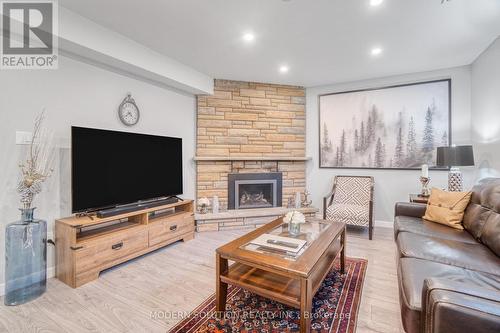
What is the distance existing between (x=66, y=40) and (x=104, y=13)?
430 millimetres

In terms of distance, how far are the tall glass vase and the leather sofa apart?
2787mm

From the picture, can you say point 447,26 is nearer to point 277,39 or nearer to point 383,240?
point 277,39

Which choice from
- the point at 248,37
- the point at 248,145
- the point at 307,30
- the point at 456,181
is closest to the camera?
the point at 307,30

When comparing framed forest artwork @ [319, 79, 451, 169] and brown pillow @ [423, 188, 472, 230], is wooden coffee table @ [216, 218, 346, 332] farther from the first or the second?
framed forest artwork @ [319, 79, 451, 169]

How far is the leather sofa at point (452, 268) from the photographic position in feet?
3.04

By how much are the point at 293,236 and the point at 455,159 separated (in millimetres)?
2391

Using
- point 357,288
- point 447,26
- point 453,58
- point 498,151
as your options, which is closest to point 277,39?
point 447,26

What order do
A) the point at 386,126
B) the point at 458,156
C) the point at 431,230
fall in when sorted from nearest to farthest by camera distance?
1. the point at 431,230
2. the point at 458,156
3. the point at 386,126

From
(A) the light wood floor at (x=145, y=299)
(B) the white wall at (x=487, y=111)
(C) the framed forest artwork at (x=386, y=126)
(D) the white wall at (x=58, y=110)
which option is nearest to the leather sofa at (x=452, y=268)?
(A) the light wood floor at (x=145, y=299)

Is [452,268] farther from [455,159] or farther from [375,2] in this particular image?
[375,2]

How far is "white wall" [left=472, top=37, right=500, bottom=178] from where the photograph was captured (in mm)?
2801

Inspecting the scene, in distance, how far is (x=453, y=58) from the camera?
10.6ft

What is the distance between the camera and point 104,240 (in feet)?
7.89

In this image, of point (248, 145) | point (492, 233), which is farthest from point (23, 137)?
point (492, 233)
